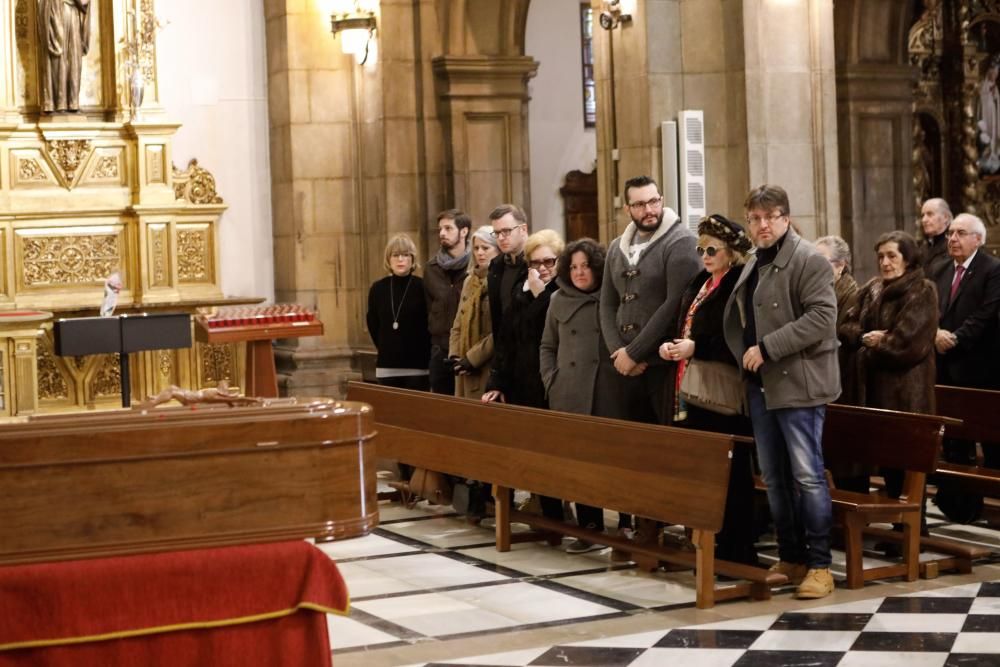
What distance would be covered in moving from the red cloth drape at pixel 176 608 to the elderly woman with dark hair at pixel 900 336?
3.99 m

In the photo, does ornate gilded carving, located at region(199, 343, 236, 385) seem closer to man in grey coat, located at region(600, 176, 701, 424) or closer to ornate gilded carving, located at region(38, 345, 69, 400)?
ornate gilded carving, located at region(38, 345, 69, 400)

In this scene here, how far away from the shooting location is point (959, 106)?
17.6m

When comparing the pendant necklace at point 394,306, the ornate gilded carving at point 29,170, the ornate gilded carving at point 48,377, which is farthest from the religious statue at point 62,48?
the pendant necklace at point 394,306

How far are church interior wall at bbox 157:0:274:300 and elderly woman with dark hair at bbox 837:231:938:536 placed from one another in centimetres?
684

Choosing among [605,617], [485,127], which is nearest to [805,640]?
[605,617]

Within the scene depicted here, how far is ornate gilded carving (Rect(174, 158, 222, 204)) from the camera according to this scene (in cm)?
1313

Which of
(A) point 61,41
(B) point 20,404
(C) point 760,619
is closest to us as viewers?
(C) point 760,619

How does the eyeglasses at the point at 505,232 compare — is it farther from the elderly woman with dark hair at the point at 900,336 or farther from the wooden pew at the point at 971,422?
the wooden pew at the point at 971,422

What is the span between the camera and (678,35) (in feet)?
33.9

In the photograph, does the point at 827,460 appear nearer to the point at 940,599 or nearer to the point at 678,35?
the point at 940,599

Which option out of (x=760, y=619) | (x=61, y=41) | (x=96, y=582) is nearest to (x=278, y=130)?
(x=61, y=41)

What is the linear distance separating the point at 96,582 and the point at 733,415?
11.3 feet

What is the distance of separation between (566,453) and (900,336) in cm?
169

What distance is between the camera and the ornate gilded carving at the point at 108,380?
1265 centimetres
